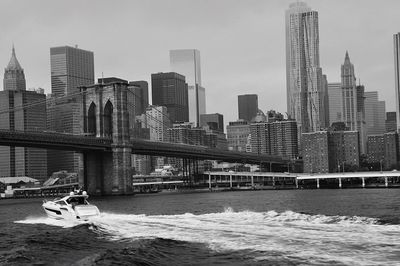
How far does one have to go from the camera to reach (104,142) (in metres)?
136

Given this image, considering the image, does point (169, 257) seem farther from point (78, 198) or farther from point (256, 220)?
point (78, 198)

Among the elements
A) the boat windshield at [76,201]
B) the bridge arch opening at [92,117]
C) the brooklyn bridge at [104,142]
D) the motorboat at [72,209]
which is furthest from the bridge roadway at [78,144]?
the boat windshield at [76,201]

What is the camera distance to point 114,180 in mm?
135250

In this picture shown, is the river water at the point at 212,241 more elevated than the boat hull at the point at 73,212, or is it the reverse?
the boat hull at the point at 73,212

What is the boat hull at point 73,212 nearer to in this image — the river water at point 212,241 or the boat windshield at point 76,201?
the boat windshield at point 76,201

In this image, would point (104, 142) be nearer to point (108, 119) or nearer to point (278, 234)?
point (108, 119)

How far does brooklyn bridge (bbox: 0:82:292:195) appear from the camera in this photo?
12631cm

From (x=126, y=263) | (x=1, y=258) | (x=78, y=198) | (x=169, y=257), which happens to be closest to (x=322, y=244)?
(x=169, y=257)

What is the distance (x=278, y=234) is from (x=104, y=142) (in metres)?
104

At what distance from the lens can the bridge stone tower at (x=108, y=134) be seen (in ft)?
442

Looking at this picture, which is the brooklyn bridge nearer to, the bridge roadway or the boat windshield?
the bridge roadway

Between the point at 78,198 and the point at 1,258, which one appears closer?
the point at 1,258

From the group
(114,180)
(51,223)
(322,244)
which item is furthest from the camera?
(114,180)

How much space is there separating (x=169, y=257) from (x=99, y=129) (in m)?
119
